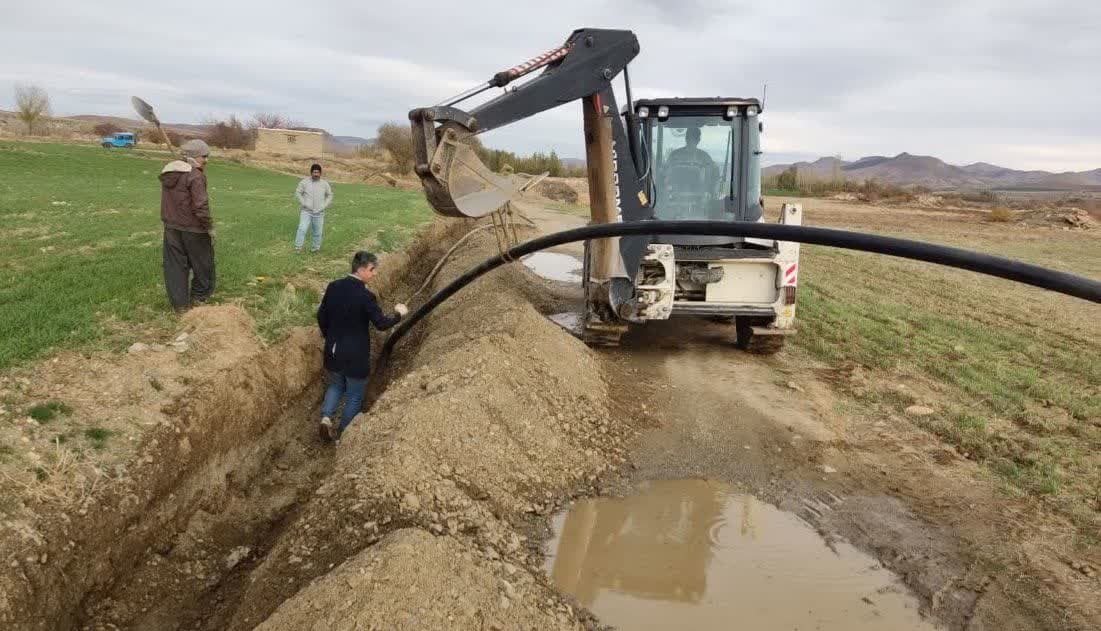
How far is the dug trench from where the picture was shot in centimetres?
376

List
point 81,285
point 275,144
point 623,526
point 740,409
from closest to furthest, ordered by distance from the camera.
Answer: point 623,526 < point 740,409 < point 81,285 < point 275,144

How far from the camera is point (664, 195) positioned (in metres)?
8.62

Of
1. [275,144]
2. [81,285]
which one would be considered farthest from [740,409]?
[275,144]

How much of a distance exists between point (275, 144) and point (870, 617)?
6189cm

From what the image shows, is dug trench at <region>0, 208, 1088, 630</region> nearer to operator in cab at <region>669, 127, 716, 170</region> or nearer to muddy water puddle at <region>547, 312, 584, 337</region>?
muddy water puddle at <region>547, 312, 584, 337</region>

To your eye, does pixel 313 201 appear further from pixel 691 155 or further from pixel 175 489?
pixel 175 489

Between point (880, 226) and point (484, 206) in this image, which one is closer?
point (484, 206)

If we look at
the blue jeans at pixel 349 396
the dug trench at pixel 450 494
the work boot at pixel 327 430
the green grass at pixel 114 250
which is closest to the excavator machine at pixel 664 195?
the dug trench at pixel 450 494

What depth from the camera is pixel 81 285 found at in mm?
8156

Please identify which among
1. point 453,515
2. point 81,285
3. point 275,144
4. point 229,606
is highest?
point 275,144

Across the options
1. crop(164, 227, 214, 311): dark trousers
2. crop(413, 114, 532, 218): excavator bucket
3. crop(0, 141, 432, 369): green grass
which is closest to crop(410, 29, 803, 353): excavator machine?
crop(413, 114, 532, 218): excavator bucket

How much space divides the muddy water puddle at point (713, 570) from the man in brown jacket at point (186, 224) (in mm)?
5194

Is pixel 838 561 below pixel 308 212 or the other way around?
below

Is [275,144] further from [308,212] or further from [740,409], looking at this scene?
[740,409]
